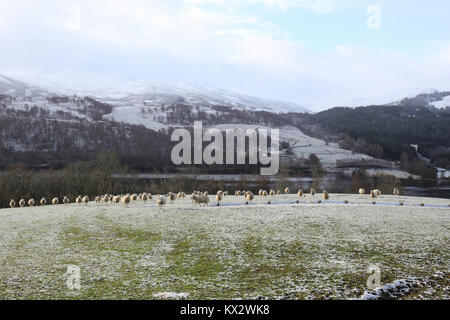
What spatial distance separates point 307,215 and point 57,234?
21175 millimetres

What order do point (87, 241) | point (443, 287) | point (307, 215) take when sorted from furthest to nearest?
point (307, 215) → point (87, 241) → point (443, 287)

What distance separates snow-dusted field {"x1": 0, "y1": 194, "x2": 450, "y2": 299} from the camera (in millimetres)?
14945

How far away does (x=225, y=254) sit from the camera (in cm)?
1978

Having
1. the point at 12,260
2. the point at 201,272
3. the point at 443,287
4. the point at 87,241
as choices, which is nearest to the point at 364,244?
the point at 443,287

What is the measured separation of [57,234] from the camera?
2538cm

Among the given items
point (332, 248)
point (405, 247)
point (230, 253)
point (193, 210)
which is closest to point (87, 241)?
point (230, 253)

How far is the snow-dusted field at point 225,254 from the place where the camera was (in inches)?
588

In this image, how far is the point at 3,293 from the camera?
14.7 meters
